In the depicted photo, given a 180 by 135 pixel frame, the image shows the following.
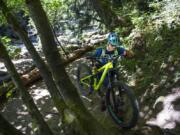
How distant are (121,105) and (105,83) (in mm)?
904

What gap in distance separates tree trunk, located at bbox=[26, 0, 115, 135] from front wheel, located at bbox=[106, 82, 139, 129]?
30.0 inches

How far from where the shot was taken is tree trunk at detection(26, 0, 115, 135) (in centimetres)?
493

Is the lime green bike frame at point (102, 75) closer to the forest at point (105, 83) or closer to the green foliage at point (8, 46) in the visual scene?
the forest at point (105, 83)

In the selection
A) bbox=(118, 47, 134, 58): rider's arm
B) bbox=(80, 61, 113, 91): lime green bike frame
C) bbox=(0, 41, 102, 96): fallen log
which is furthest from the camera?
bbox=(0, 41, 102, 96): fallen log

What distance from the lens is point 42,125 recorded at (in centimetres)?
523

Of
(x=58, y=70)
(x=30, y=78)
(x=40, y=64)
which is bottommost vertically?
(x=30, y=78)

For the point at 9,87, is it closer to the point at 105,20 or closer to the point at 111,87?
the point at 105,20

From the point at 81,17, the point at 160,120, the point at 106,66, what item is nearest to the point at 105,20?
the point at 81,17

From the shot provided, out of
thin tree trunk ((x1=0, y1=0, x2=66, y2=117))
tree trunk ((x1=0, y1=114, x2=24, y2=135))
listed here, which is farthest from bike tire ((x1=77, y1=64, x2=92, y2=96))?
tree trunk ((x1=0, y1=114, x2=24, y2=135))

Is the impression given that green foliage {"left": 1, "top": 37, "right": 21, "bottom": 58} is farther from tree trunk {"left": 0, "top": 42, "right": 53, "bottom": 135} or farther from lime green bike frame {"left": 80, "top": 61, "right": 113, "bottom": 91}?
tree trunk {"left": 0, "top": 42, "right": 53, "bottom": 135}

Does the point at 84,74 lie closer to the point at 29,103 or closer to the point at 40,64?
the point at 40,64

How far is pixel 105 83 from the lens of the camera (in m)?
6.68

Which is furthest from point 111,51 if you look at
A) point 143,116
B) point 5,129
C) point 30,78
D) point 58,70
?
point 30,78

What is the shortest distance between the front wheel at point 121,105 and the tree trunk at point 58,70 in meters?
0.76
